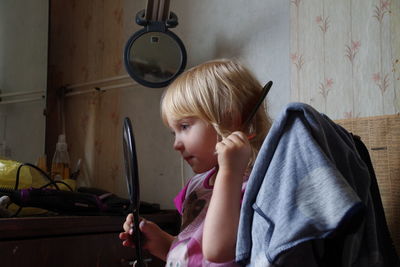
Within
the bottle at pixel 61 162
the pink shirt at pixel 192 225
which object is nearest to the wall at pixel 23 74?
the bottle at pixel 61 162

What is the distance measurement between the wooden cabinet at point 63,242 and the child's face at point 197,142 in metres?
0.38

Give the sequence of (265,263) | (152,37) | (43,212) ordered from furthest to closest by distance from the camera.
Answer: (152,37), (43,212), (265,263)

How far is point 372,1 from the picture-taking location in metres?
Result: 1.13

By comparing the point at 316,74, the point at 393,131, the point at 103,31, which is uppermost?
the point at 103,31

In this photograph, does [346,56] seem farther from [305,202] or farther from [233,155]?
[305,202]

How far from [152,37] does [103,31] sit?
1.60ft

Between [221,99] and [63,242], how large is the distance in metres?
0.54

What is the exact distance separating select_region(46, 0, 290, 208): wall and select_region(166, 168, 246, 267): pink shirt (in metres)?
0.40

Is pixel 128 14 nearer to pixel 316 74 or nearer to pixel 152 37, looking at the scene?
pixel 152 37

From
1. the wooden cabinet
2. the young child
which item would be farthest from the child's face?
the wooden cabinet

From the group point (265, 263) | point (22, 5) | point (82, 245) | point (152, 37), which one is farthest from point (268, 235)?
point (22, 5)

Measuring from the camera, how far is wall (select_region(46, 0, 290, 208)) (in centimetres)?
136

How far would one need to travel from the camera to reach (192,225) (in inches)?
38.2

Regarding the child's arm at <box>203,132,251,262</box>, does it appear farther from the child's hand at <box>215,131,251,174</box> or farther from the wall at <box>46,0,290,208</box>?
the wall at <box>46,0,290,208</box>
